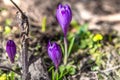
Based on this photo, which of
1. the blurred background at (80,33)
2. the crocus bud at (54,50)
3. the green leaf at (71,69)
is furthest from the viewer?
the blurred background at (80,33)

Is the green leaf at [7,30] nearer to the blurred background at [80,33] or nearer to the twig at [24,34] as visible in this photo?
the blurred background at [80,33]

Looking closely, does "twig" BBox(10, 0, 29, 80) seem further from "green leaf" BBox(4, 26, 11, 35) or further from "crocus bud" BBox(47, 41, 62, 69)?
"green leaf" BBox(4, 26, 11, 35)

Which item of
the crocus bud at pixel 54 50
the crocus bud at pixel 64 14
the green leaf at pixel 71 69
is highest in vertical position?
the crocus bud at pixel 64 14

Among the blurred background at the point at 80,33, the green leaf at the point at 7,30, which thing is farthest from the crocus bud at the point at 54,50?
the green leaf at the point at 7,30

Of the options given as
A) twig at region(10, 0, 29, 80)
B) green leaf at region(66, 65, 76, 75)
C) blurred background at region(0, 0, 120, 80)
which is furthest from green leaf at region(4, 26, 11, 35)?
twig at region(10, 0, 29, 80)

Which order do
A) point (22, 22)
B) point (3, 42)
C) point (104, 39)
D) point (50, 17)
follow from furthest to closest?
point (50, 17) < point (104, 39) < point (3, 42) < point (22, 22)

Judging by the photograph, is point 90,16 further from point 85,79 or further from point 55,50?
point 55,50

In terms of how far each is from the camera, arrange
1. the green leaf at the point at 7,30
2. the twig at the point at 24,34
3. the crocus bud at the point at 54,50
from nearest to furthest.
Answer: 1. the twig at the point at 24,34
2. the crocus bud at the point at 54,50
3. the green leaf at the point at 7,30

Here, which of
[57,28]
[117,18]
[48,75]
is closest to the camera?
[48,75]

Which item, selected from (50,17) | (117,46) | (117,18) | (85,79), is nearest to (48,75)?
(85,79)

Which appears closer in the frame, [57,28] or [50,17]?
[57,28]

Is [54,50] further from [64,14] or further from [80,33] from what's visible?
[80,33]
